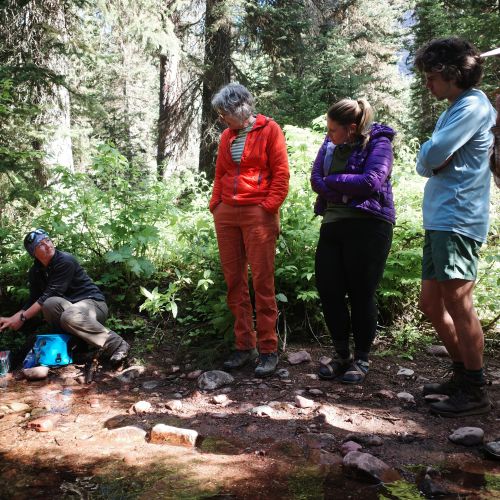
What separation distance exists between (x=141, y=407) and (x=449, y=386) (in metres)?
2.11

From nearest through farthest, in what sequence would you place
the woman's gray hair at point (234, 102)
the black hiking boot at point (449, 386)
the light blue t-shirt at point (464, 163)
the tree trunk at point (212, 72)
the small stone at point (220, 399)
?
the light blue t-shirt at point (464, 163) < the black hiking boot at point (449, 386) < the small stone at point (220, 399) < the woman's gray hair at point (234, 102) < the tree trunk at point (212, 72)

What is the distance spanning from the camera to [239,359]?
3986 millimetres

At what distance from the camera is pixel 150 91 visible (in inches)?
1332

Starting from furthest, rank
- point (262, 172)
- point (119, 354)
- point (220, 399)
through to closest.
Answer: point (119, 354), point (262, 172), point (220, 399)

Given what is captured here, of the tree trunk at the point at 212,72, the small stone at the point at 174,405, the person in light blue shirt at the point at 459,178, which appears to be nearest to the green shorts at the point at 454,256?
the person in light blue shirt at the point at 459,178

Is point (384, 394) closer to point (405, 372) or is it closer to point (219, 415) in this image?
point (405, 372)

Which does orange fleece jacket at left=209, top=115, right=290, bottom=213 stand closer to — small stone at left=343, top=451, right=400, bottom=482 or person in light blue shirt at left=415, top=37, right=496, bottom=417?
person in light blue shirt at left=415, top=37, right=496, bottom=417

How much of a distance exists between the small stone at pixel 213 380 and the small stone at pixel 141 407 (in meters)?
0.50

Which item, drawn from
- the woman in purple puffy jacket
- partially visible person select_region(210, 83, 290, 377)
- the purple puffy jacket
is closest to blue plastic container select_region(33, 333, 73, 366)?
partially visible person select_region(210, 83, 290, 377)

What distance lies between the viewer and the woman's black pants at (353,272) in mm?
3406

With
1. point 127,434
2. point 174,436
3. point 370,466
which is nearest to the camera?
point 370,466

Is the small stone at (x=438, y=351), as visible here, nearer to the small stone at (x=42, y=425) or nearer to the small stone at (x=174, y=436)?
the small stone at (x=174, y=436)

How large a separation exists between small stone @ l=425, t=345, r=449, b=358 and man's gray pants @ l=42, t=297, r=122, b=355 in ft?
9.31

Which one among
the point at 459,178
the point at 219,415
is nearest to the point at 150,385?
the point at 219,415
